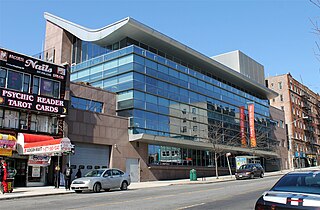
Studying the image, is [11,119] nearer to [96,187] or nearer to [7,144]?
[7,144]

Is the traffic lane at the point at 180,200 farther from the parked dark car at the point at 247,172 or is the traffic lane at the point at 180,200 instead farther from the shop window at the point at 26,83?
the parked dark car at the point at 247,172

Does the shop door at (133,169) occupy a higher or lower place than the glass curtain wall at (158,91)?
lower

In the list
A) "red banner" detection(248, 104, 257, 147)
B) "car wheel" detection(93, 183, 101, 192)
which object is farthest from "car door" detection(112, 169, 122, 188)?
"red banner" detection(248, 104, 257, 147)

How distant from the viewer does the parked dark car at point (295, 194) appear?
6.07 metres

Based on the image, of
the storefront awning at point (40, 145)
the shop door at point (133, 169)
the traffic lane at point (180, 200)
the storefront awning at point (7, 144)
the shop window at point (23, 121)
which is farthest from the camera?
the shop door at point (133, 169)

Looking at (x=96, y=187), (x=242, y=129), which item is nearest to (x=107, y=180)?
(x=96, y=187)

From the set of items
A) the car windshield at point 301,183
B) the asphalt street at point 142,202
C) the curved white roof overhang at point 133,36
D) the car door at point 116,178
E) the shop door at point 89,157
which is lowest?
the asphalt street at point 142,202

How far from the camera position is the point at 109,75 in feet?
121

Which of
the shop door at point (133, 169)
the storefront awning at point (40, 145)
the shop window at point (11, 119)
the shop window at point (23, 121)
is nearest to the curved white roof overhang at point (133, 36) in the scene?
the shop door at point (133, 169)


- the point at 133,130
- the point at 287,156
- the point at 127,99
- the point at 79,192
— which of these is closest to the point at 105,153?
the point at 133,130

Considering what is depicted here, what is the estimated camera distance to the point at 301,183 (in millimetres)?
7129

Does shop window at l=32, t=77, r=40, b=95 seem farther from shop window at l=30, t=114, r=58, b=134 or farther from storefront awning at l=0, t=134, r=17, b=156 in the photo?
storefront awning at l=0, t=134, r=17, b=156

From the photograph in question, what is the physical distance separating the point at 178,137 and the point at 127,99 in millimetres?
8041

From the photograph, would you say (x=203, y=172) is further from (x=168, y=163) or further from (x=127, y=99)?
(x=127, y=99)
